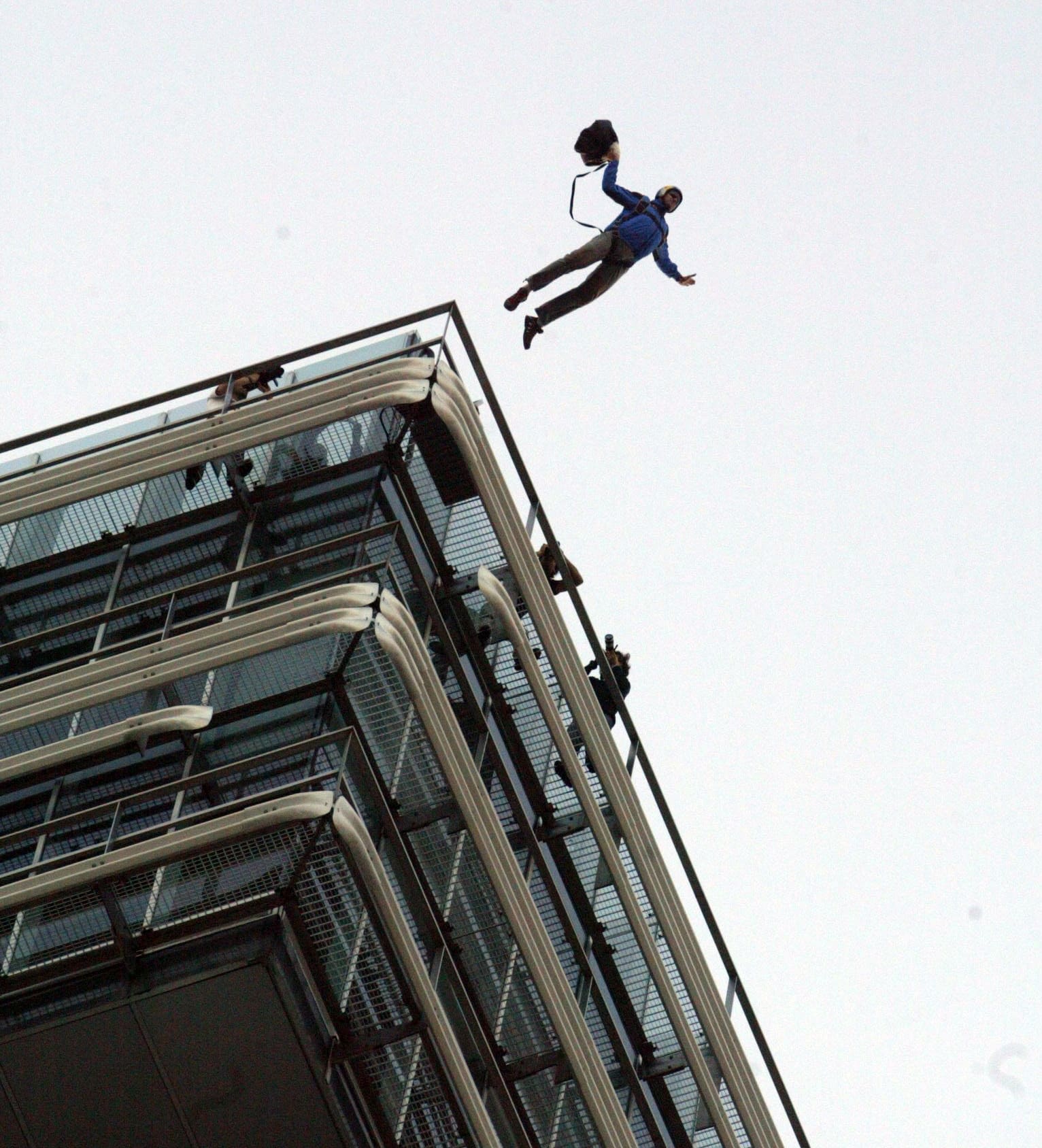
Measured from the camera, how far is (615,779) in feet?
63.9

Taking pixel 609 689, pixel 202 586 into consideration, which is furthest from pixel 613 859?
pixel 202 586

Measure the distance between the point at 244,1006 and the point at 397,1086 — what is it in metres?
1.70

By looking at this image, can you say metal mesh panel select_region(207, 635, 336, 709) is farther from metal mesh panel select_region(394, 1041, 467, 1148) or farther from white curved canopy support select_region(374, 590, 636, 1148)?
metal mesh panel select_region(394, 1041, 467, 1148)

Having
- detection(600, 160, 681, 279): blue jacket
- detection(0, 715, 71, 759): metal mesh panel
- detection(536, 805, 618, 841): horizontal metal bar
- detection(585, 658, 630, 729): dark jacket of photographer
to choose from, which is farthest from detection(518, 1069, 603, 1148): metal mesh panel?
detection(600, 160, 681, 279): blue jacket

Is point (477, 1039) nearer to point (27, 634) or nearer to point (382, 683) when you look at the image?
point (382, 683)

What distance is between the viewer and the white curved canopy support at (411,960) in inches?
605

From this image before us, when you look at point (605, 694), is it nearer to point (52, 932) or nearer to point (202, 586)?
point (202, 586)

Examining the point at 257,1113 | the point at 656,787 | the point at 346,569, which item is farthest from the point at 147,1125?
the point at 656,787

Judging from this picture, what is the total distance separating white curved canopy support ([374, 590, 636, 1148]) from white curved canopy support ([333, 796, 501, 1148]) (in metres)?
1.10

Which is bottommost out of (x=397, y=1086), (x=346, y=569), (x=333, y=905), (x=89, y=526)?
(x=397, y=1086)

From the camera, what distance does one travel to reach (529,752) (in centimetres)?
1992

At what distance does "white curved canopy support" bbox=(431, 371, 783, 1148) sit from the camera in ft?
60.8

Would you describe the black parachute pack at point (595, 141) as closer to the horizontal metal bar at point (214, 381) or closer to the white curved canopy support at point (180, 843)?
the horizontal metal bar at point (214, 381)

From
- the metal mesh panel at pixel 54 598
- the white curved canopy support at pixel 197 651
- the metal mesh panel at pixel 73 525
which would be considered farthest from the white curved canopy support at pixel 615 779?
the metal mesh panel at pixel 54 598
